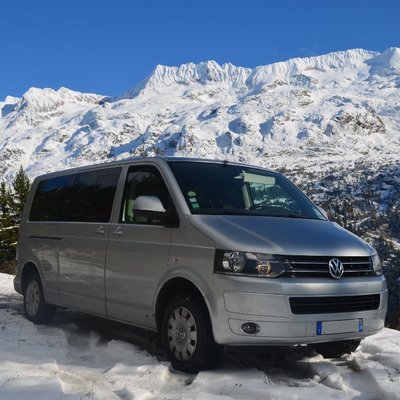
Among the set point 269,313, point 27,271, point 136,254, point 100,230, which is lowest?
point 27,271

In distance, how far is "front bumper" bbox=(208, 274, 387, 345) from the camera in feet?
15.7

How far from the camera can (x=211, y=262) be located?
5.01 meters

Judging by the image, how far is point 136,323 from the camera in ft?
19.3

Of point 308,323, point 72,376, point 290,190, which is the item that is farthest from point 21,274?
point 308,323

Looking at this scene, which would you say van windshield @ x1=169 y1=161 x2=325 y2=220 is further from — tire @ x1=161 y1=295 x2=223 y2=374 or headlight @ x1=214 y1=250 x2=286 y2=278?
tire @ x1=161 y1=295 x2=223 y2=374

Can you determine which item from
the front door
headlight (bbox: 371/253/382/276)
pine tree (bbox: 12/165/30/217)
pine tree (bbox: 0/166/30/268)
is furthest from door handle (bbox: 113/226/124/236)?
pine tree (bbox: 12/165/30/217)

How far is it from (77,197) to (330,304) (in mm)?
3632

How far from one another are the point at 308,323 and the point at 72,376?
2087 mm

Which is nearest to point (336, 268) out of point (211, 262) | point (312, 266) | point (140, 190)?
point (312, 266)

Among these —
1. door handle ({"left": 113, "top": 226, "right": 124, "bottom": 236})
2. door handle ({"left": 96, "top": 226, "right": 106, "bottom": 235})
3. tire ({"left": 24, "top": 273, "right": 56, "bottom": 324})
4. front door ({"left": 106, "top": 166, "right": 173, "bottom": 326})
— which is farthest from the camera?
tire ({"left": 24, "top": 273, "right": 56, "bottom": 324})

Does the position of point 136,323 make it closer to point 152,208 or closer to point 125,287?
point 125,287

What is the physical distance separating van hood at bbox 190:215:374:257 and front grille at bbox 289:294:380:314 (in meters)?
0.38

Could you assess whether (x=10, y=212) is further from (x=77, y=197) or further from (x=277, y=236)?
(x=277, y=236)

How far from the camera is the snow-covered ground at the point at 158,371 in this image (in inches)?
178
